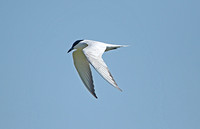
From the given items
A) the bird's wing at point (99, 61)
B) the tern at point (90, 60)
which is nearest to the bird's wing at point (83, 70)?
the tern at point (90, 60)

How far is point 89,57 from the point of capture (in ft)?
32.0

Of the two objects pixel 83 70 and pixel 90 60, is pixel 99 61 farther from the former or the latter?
pixel 83 70

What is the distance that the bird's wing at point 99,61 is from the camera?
8.63 meters

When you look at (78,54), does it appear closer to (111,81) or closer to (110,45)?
(110,45)

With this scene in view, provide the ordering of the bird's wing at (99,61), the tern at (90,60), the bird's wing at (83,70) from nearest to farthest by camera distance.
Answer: the bird's wing at (99,61)
the tern at (90,60)
the bird's wing at (83,70)

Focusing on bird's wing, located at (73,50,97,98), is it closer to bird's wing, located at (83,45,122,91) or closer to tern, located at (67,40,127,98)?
tern, located at (67,40,127,98)

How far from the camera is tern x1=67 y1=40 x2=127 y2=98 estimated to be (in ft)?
29.0

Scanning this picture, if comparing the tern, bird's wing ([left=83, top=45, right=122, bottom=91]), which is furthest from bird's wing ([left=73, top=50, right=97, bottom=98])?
bird's wing ([left=83, top=45, right=122, bottom=91])

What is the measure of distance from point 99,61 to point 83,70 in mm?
2757

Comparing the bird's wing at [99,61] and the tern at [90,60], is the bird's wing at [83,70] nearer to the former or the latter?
the tern at [90,60]

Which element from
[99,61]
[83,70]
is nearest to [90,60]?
[99,61]

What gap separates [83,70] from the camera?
1205 cm

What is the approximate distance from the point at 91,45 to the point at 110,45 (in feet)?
2.99

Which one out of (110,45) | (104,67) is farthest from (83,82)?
(104,67)
